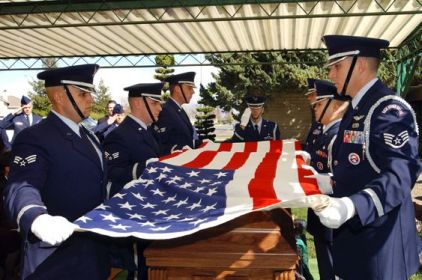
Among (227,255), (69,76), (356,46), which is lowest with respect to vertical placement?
(227,255)

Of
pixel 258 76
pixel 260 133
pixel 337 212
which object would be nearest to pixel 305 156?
pixel 337 212

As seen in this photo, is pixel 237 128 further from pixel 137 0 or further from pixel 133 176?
pixel 133 176

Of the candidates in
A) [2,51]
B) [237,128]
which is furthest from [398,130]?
[2,51]

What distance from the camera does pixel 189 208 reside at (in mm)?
2076

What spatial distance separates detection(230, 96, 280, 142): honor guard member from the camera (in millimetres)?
5883

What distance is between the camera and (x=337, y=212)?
5.21 feet

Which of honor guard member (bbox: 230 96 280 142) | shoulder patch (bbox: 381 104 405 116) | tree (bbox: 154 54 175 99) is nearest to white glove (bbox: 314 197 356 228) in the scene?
shoulder patch (bbox: 381 104 405 116)

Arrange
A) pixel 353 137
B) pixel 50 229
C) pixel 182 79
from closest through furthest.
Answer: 1. pixel 50 229
2. pixel 353 137
3. pixel 182 79

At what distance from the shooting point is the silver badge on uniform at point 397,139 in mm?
1673

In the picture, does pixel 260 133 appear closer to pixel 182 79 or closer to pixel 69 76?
pixel 182 79

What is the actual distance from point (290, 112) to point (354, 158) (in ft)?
74.8

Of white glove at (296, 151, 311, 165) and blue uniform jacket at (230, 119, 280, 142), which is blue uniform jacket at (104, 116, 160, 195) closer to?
white glove at (296, 151, 311, 165)

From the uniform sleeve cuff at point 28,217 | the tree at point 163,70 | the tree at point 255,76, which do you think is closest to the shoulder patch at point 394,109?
the uniform sleeve cuff at point 28,217

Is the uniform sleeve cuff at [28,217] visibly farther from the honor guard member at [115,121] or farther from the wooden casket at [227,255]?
the honor guard member at [115,121]
